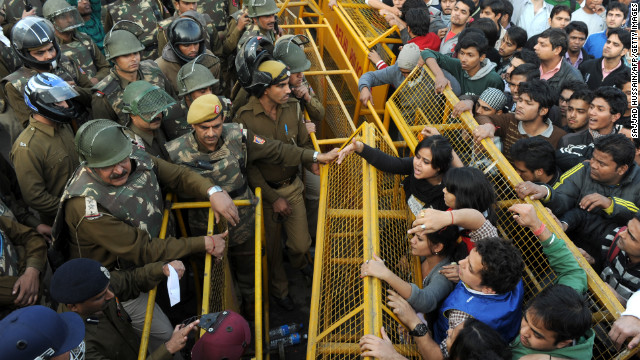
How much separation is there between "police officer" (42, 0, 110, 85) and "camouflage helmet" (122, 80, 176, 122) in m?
1.78

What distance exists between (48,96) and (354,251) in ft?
9.20

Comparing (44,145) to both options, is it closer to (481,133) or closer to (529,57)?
(481,133)

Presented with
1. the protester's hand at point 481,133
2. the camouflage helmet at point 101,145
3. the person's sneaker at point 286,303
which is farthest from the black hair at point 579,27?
the camouflage helmet at point 101,145

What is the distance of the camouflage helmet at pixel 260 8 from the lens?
5588 millimetres

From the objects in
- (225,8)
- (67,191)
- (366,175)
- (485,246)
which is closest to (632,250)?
(485,246)

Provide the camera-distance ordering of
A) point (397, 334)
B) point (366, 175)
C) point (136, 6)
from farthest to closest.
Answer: point (136, 6) < point (366, 175) < point (397, 334)

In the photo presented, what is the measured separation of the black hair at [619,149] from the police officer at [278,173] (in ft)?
8.33

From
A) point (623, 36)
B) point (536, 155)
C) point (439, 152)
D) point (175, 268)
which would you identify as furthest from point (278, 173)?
point (623, 36)

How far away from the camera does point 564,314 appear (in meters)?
2.04

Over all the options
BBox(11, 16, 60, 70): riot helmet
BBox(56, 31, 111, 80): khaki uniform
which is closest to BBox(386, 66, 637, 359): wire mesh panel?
BBox(11, 16, 60, 70): riot helmet

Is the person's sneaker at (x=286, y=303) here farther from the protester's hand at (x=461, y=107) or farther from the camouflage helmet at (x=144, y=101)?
the protester's hand at (x=461, y=107)

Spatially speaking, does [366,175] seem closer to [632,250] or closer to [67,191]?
[632,250]

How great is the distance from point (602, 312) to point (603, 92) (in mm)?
2355

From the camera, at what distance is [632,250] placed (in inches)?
104
